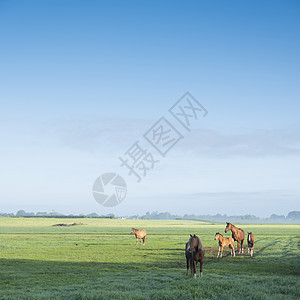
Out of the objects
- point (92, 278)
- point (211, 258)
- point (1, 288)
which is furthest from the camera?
point (211, 258)

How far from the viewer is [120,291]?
1410cm

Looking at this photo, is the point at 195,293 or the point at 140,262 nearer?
the point at 195,293

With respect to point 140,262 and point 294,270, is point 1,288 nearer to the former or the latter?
point 140,262

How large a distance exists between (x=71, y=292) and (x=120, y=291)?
206cm

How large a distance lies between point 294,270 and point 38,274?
54.0 ft

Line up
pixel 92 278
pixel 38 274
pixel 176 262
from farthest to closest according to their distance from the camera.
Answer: pixel 176 262, pixel 38 274, pixel 92 278

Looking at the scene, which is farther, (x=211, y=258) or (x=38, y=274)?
(x=211, y=258)

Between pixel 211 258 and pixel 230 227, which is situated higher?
pixel 230 227

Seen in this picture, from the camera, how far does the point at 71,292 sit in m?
14.1

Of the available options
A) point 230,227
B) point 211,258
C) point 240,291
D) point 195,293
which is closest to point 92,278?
point 195,293

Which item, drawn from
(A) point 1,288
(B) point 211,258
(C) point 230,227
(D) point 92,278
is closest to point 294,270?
(B) point 211,258

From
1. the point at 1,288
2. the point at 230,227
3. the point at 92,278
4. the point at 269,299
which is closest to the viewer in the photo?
the point at 269,299

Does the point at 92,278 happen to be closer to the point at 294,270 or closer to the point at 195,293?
the point at 195,293

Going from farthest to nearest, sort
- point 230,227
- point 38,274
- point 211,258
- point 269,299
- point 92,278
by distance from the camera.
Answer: point 230,227 → point 211,258 → point 38,274 → point 92,278 → point 269,299
